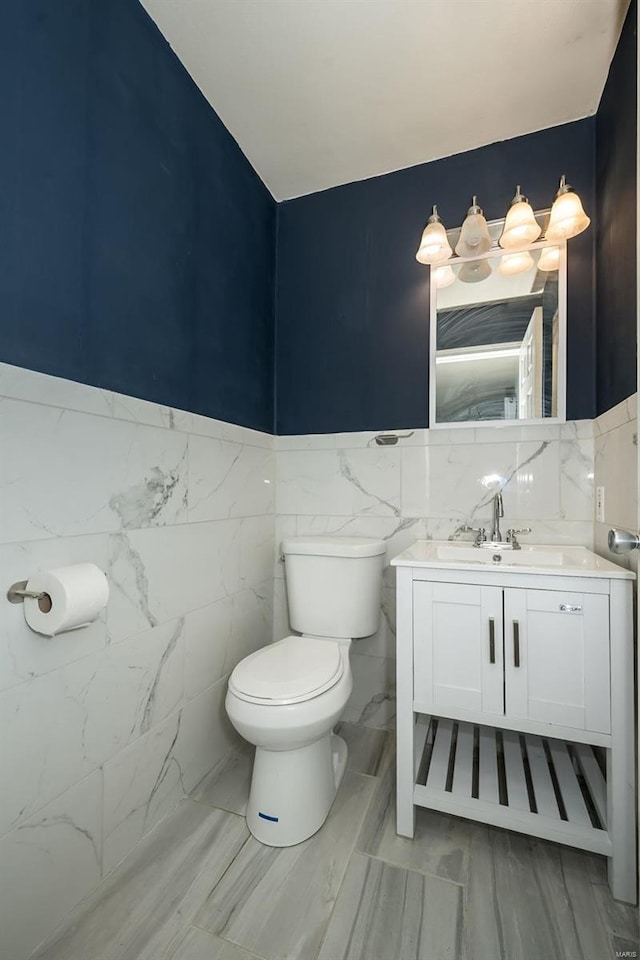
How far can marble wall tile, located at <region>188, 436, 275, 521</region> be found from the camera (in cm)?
151

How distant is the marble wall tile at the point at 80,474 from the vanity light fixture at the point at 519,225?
145 cm

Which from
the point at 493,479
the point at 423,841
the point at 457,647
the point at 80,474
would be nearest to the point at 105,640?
the point at 80,474

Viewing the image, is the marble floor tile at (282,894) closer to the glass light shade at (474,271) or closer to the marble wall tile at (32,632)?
the marble wall tile at (32,632)

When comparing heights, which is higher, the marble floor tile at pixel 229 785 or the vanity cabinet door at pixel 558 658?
the vanity cabinet door at pixel 558 658

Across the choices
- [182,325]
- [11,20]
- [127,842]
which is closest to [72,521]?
[182,325]

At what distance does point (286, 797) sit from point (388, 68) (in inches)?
93.2

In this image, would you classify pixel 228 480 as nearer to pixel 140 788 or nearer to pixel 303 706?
pixel 303 706

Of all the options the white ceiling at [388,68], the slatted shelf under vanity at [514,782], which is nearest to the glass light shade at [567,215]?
the white ceiling at [388,68]

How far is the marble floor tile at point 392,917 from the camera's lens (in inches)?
37.8

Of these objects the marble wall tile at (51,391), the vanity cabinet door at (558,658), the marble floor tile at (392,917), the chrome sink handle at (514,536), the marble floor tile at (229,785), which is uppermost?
the marble wall tile at (51,391)

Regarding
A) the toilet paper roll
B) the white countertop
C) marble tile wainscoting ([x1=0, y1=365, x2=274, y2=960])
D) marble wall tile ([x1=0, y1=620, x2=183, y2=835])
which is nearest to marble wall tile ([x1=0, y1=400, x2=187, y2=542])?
marble tile wainscoting ([x1=0, y1=365, x2=274, y2=960])

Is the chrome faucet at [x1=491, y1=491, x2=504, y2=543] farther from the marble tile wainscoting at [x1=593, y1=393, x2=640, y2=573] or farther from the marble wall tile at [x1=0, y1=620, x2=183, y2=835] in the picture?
the marble wall tile at [x1=0, y1=620, x2=183, y2=835]

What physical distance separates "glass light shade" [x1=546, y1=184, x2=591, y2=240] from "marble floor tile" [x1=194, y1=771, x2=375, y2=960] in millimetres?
2108

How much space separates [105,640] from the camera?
1134 millimetres
